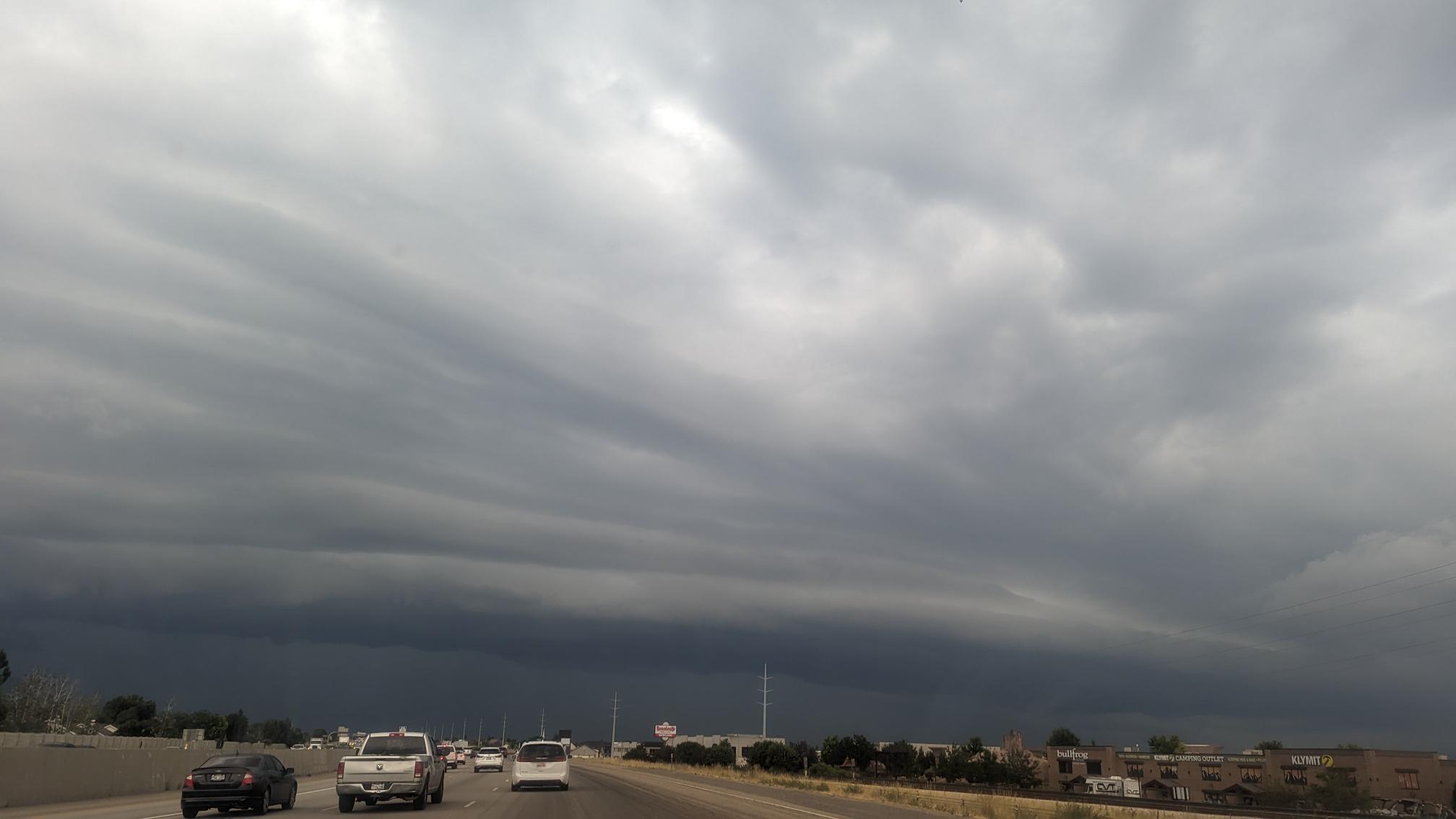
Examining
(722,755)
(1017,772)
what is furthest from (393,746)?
(722,755)

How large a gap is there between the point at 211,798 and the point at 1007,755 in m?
113

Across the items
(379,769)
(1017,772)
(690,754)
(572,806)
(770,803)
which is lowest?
(690,754)

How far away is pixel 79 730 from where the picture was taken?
120438 millimetres

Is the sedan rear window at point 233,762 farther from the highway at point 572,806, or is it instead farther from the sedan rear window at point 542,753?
the sedan rear window at point 542,753

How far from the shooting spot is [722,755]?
148625mm

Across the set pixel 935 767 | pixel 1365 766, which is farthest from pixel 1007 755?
pixel 1365 766

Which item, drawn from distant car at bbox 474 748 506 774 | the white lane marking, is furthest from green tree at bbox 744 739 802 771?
the white lane marking

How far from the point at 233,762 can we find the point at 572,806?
10.2 m

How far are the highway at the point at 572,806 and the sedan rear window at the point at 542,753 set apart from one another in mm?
1378

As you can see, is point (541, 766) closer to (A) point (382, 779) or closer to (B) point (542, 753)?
(B) point (542, 753)

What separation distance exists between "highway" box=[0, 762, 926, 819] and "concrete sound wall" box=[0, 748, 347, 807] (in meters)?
0.65

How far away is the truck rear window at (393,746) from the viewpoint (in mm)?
29938

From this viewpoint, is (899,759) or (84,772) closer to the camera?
(84,772)

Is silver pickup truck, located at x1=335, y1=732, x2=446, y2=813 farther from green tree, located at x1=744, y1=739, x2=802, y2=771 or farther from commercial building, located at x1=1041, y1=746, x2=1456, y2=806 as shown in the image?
green tree, located at x1=744, y1=739, x2=802, y2=771
